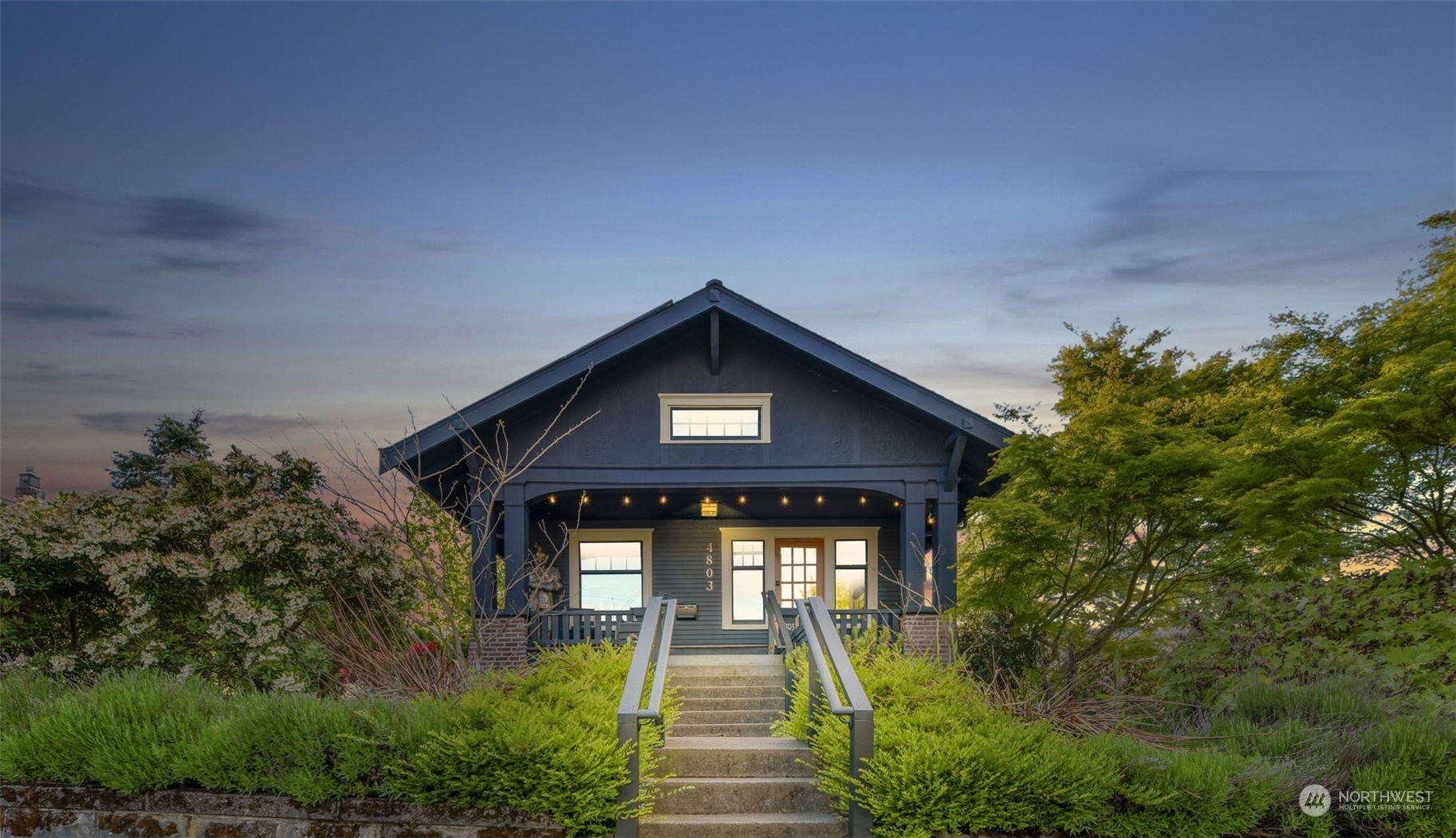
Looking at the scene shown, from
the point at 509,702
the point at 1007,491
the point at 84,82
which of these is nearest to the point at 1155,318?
the point at 1007,491

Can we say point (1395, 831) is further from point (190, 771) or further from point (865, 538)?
point (865, 538)

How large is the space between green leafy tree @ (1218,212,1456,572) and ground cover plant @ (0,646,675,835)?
8201 millimetres

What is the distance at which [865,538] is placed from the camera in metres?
15.6

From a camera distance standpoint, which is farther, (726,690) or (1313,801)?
(726,690)

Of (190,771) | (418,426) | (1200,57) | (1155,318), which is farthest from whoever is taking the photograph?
(1155,318)

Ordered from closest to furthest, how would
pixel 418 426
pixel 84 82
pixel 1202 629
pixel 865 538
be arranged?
1. pixel 1202 629
2. pixel 84 82
3. pixel 418 426
4. pixel 865 538

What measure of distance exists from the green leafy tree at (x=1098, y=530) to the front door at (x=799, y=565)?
3.77 meters

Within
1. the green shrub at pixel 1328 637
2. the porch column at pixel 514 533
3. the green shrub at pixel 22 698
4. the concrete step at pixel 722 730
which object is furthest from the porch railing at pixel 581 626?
the green shrub at pixel 1328 637

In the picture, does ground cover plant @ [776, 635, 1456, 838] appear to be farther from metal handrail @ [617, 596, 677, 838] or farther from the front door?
the front door

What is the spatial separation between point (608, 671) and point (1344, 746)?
205 inches

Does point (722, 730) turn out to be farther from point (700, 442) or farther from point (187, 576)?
point (700, 442)

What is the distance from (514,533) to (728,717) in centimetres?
528

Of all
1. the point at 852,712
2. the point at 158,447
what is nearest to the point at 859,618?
the point at 852,712

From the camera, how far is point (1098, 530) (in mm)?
10812
